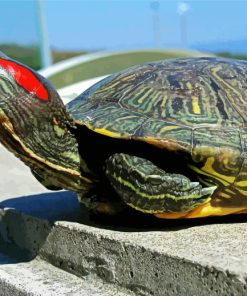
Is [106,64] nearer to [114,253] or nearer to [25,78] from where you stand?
[25,78]

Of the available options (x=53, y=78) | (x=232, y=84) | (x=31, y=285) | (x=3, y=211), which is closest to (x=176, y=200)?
(x=232, y=84)

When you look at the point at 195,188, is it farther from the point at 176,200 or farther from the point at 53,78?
the point at 53,78

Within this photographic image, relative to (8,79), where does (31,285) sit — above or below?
below

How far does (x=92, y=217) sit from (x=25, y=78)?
746 mm

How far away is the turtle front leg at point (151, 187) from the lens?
89.7 inches

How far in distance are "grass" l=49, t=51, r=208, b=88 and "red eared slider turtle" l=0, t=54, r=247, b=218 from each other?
737 cm

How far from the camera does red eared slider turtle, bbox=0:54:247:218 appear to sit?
2293mm

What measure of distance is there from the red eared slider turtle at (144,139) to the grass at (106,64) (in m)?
7.37

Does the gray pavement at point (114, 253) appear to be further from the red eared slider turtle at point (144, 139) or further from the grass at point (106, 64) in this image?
the grass at point (106, 64)

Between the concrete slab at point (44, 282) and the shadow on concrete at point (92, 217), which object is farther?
the shadow on concrete at point (92, 217)

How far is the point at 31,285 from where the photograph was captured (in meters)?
2.55

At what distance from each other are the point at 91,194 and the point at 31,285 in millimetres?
486

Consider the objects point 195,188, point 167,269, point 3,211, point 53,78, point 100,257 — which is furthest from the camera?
point 53,78

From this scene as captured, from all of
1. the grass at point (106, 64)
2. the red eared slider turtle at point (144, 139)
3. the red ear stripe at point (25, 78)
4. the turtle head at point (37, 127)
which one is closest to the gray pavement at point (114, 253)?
the red eared slider turtle at point (144, 139)
